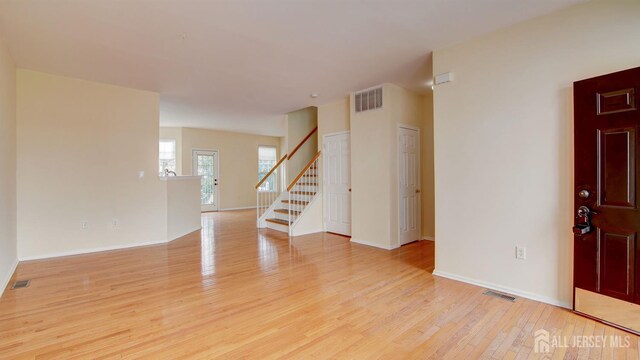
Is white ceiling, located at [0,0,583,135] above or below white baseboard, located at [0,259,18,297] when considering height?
above

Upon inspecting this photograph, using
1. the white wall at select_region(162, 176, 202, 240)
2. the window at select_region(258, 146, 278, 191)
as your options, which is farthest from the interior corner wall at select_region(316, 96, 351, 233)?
the window at select_region(258, 146, 278, 191)

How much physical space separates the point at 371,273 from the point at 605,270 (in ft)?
6.68

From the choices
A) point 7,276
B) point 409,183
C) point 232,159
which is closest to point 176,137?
point 232,159

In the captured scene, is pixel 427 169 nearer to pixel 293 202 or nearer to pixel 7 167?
pixel 293 202

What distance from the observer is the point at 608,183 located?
7.41 feet

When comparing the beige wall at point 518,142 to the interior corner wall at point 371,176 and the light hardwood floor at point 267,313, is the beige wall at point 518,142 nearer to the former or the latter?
the light hardwood floor at point 267,313

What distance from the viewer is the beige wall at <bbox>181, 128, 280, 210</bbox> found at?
29.7ft

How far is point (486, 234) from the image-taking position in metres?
3.01

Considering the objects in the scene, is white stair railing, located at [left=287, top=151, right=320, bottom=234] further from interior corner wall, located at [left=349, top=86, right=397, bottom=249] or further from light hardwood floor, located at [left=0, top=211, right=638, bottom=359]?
light hardwood floor, located at [left=0, top=211, right=638, bottom=359]

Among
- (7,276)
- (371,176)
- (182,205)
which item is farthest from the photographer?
(182,205)

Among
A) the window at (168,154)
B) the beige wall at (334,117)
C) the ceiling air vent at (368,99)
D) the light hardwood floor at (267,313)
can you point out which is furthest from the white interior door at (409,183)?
the window at (168,154)

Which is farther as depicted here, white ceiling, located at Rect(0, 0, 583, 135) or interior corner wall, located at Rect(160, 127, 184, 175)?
interior corner wall, located at Rect(160, 127, 184, 175)

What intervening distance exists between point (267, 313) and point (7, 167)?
350 cm

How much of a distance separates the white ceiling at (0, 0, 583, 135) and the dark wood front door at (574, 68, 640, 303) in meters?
0.88
